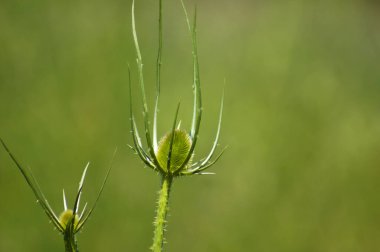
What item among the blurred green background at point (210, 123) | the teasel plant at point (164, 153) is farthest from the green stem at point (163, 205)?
the blurred green background at point (210, 123)

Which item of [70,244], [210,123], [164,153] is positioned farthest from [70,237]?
[210,123]

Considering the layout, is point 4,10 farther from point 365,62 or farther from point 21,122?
point 365,62

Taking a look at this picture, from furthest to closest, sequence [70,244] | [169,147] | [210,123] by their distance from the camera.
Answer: [210,123], [169,147], [70,244]

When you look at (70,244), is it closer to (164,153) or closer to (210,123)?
(164,153)

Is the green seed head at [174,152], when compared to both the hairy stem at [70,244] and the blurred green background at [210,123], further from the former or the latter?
the blurred green background at [210,123]

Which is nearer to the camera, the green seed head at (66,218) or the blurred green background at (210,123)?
the green seed head at (66,218)

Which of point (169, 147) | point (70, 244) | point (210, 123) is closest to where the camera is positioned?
point (70, 244)
